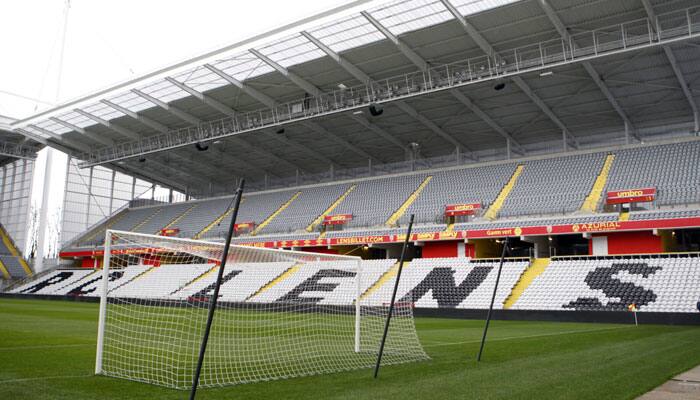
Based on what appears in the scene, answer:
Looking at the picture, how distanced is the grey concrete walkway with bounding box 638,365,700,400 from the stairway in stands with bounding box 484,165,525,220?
947 inches

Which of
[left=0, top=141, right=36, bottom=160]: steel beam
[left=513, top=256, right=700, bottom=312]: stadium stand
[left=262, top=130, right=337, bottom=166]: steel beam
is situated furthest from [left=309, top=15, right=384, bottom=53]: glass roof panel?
[left=0, top=141, right=36, bottom=160]: steel beam

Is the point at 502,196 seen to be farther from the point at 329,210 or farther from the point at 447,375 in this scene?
the point at 447,375

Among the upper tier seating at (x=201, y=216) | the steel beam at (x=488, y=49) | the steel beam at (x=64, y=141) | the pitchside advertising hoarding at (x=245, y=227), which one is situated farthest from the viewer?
the upper tier seating at (x=201, y=216)

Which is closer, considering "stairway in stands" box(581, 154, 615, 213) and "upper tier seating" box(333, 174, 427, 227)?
"stairway in stands" box(581, 154, 615, 213)

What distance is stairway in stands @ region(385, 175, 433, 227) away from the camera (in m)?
34.3

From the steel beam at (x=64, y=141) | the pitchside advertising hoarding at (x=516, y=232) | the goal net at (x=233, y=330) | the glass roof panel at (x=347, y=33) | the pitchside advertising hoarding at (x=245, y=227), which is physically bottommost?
the goal net at (x=233, y=330)

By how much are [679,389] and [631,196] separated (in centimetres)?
2345

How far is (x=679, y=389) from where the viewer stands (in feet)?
21.5

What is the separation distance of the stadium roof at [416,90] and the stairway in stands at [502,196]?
2.50 meters

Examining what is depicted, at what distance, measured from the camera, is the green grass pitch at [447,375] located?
645cm

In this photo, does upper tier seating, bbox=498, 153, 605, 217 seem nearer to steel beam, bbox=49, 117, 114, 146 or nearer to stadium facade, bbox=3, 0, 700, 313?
stadium facade, bbox=3, 0, 700, 313

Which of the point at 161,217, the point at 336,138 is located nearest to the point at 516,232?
the point at 336,138

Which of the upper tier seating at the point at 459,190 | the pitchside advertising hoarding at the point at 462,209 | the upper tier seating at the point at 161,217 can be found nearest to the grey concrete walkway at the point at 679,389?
the pitchside advertising hoarding at the point at 462,209

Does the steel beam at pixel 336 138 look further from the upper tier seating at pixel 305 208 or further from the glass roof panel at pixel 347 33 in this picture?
the glass roof panel at pixel 347 33
